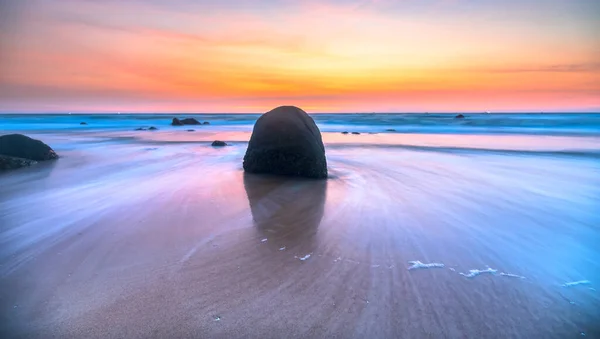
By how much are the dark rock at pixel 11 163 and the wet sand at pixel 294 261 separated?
2378mm

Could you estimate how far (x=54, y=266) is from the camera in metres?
2.90

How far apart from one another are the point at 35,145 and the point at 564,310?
11.8 m

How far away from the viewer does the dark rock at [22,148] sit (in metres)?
9.01

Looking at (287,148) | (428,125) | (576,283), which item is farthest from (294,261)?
(428,125)

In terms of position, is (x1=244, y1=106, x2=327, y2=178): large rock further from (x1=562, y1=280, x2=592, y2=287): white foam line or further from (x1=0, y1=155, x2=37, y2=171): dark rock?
(x1=0, y1=155, x2=37, y2=171): dark rock

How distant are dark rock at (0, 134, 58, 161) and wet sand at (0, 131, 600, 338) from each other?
144 inches

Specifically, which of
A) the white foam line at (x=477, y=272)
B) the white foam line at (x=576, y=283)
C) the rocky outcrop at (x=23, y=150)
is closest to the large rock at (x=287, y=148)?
the white foam line at (x=477, y=272)

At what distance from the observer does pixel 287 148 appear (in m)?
7.03

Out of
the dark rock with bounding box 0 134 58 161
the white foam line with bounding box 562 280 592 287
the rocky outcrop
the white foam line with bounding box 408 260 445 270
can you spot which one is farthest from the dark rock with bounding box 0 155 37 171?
the white foam line with bounding box 562 280 592 287

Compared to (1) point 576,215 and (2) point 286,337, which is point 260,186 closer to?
(2) point 286,337

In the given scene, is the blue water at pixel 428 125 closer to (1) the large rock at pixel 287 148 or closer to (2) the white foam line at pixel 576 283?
(1) the large rock at pixel 287 148

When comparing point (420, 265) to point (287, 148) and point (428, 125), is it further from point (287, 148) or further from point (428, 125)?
point (428, 125)

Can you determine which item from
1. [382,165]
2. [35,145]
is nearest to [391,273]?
[382,165]

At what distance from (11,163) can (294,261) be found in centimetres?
855
